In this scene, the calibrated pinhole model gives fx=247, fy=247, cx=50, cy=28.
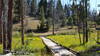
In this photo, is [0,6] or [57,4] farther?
[57,4]

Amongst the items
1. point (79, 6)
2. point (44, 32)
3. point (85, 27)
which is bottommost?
point (44, 32)

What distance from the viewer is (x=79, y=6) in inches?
1565

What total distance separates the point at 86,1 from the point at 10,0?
1686cm

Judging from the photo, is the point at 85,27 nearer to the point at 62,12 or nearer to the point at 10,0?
the point at 10,0

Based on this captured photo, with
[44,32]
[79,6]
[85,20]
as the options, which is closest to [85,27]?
[85,20]

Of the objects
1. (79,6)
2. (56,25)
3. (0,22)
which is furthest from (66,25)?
(0,22)

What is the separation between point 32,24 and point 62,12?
24171 mm

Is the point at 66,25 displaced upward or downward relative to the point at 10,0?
downward

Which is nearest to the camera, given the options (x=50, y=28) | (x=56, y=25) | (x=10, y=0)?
(x=10, y=0)

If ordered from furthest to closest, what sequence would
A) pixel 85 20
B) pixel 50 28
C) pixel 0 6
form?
pixel 50 28 < pixel 85 20 < pixel 0 6

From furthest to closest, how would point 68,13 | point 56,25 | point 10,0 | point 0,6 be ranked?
point 68,13 → point 56,25 → point 0,6 → point 10,0

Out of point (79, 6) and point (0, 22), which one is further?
point (79, 6)

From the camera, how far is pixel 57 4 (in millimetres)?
140250

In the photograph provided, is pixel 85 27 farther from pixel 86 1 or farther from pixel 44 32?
pixel 44 32
